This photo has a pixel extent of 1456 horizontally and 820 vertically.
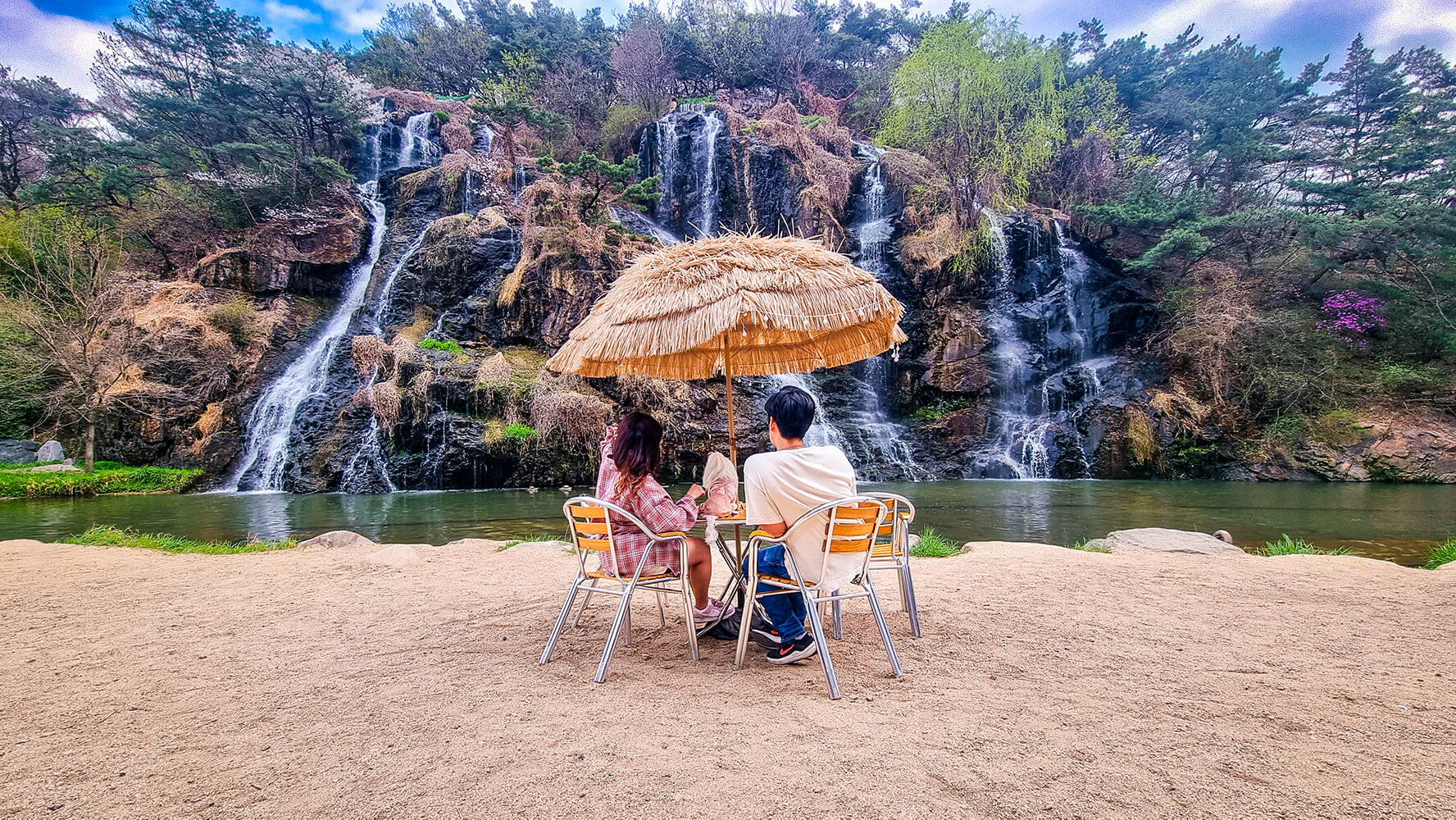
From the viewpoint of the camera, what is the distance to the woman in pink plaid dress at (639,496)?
2.94 m

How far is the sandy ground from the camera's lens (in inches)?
72.8

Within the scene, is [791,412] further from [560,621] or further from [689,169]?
[689,169]

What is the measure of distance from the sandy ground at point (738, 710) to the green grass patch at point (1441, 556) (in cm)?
169

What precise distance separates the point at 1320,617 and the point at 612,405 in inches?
464

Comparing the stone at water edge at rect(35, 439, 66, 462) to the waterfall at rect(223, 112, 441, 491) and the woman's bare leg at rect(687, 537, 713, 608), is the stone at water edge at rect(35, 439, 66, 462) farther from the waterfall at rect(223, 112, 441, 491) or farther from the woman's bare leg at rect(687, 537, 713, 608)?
the woman's bare leg at rect(687, 537, 713, 608)

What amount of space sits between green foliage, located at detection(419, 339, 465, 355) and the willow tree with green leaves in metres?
13.5

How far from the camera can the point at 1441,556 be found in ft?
18.4

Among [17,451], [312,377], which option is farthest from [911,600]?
[17,451]

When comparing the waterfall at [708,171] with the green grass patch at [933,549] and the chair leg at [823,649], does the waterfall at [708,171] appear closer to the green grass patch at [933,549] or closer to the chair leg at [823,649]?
the green grass patch at [933,549]

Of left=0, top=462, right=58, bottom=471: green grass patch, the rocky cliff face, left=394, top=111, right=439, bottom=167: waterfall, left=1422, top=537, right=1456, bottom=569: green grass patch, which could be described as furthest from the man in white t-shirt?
left=394, top=111, right=439, bottom=167: waterfall

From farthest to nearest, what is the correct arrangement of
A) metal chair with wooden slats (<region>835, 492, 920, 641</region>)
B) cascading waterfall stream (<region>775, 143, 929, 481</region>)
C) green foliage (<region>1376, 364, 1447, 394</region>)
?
1. cascading waterfall stream (<region>775, 143, 929, 481</region>)
2. green foliage (<region>1376, 364, 1447, 394</region>)
3. metal chair with wooden slats (<region>835, 492, 920, 641</region>)

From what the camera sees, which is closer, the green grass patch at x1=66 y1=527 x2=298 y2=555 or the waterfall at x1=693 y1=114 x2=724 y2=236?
the green grass patch at x1=66 y1=527 x2=298 y2=555

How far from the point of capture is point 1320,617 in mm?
3617

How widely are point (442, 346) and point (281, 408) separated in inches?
146
